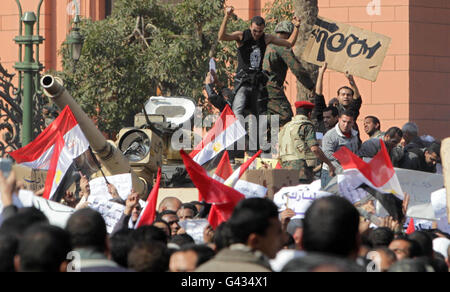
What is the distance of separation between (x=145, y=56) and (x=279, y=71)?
27.3 feet

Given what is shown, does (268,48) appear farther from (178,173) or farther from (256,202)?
(256,202)

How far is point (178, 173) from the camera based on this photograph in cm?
1420

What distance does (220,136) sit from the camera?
38.6 ft

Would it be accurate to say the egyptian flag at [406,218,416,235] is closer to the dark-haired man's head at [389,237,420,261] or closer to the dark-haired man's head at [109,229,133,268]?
the dark-haired man's head at [389,237,420,261]

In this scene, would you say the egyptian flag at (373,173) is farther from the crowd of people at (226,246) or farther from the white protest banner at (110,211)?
the crowd of people at (226,246)

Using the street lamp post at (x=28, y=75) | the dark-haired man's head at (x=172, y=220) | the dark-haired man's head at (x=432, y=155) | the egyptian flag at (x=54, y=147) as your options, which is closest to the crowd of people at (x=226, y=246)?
the dark-haired man's head at (x=172, y=220)

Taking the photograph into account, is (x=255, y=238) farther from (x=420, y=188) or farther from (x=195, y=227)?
(x=420, y=188)

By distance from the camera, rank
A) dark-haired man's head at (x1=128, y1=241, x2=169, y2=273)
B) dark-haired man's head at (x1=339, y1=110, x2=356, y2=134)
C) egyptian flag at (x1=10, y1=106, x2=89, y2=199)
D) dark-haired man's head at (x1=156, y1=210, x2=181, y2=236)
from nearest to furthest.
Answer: dark-haired man's head at (x1=128, y1=241, x2=169, y2=273)
dark-haired man's head at (x1=156, y1=210, x2=181, y2=236)
egyptian flag at (x1=10, y1=106, x2=89, y2=199)
dark-haired man's head at (x1=339, y1=110, x2=356, y2=134)

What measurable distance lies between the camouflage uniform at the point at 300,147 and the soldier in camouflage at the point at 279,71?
1023 millimetres

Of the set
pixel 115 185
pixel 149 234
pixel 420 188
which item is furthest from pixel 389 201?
pixel 149 234

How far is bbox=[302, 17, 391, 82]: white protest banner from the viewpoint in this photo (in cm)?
1357

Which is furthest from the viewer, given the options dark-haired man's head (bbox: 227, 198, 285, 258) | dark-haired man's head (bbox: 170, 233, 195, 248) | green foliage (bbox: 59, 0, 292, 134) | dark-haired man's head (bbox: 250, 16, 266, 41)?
green foliage (bbox: 59, 0, 292, 134)

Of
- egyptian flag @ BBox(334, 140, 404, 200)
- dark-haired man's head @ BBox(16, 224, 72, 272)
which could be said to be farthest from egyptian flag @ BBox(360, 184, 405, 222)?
dark-haired man's head @ BBox(16, 224, 72, 272)

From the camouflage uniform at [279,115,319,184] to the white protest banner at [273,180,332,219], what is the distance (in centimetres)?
208
